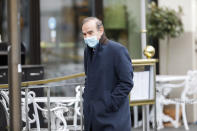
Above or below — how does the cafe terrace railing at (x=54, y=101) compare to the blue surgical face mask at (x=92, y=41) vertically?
below

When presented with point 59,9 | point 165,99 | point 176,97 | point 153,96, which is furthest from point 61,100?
point 59,9

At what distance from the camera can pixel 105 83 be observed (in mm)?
3996

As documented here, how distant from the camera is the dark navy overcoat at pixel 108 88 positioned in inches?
156

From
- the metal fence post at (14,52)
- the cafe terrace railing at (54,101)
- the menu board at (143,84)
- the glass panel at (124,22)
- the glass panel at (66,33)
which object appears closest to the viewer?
the metal fence post at (14,52)

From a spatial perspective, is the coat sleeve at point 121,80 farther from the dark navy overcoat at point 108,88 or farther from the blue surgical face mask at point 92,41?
the blue surgical face mask at point 92,41

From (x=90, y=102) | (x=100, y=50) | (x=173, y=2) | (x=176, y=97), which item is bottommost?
(x=176, y=97)

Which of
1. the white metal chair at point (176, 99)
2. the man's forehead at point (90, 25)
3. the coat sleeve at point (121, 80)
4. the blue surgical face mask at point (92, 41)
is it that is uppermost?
the man's forehead at point (90, 25)

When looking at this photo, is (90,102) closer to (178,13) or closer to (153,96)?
(153,96)

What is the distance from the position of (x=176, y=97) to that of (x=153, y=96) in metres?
3.32

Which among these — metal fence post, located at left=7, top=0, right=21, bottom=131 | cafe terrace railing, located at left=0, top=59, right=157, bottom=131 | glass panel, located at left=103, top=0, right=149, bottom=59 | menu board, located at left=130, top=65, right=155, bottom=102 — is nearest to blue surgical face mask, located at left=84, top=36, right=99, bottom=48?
metal fence post, located at left=7, top=0, right=21, bottom=131

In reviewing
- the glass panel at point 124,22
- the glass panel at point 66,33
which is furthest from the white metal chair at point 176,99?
the glass panel at point 66,33

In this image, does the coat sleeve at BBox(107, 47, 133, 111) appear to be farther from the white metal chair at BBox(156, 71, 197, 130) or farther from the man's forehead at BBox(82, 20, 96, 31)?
the white metal chair at BBox(156, 71, 197, 130)

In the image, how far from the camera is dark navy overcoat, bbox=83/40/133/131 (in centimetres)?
397

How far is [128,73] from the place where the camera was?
4023mm
